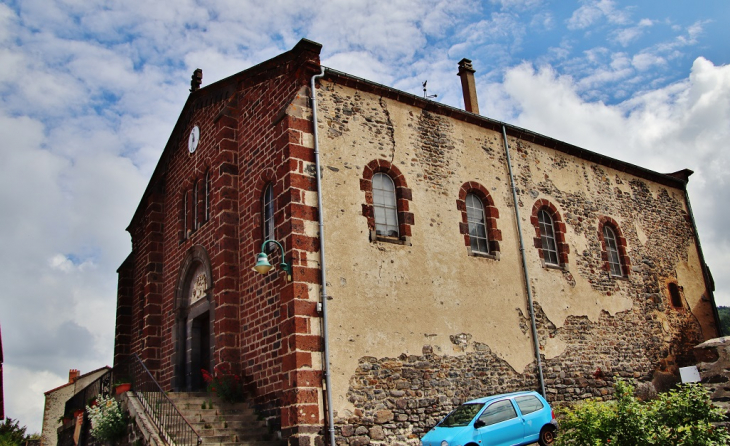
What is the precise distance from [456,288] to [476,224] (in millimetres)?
1965

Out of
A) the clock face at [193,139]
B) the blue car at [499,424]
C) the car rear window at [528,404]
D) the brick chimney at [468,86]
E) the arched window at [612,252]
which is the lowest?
the blue car at [499,424]

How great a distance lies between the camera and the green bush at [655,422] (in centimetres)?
728

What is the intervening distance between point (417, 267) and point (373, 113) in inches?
137

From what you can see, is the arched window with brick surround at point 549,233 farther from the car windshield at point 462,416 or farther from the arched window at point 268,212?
the arched window at point 268,212

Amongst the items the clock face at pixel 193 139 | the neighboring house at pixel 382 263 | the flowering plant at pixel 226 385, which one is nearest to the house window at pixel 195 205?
the neighboring house at pixel 382 263

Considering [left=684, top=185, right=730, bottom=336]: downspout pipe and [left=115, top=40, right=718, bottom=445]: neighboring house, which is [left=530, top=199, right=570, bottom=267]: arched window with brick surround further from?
[left=684, top=185, right=730, bottom=336]: downspout pipe

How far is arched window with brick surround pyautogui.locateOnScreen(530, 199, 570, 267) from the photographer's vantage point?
610 inches

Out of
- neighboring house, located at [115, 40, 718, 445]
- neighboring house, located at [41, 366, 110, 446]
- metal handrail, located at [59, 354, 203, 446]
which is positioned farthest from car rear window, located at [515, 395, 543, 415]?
neighboring house, located at [41, 366, 110, 446]

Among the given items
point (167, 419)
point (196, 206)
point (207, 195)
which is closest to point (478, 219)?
point (207, 195)

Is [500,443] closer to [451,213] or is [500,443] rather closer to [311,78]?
[451,213]

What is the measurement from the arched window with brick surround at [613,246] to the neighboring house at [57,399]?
2365cm

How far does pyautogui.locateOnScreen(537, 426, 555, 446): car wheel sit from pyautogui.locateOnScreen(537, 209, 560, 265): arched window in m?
5.08

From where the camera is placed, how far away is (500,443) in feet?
34.5

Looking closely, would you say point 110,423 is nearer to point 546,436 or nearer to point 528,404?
point 528,404
